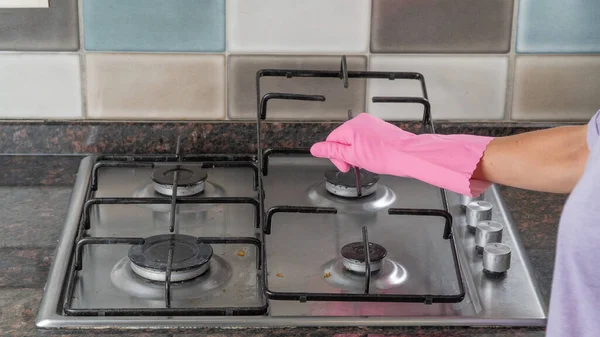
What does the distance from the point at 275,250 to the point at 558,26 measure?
607mm

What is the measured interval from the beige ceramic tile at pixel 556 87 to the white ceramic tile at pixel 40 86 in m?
0.72

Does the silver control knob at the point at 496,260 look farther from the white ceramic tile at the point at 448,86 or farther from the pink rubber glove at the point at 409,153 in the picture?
the white ceramic tile at the point at 448,86

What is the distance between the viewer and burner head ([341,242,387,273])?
1.03m

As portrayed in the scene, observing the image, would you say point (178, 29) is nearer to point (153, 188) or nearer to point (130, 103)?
point (130, 103)

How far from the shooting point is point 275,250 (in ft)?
3.62

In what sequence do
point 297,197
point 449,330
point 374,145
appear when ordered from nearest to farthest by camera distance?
point 449,330 → point 374,145 → point 297,197

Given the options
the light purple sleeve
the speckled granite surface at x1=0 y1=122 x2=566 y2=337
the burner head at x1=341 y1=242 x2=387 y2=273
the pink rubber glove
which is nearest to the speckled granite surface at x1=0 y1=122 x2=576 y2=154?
the speckled granite surface at x1=0 y1=122 x2=566 y2=337

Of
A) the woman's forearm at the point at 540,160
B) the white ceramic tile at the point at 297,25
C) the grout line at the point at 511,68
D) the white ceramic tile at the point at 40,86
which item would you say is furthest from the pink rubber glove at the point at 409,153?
the white ceramic tile at the point at 40,86

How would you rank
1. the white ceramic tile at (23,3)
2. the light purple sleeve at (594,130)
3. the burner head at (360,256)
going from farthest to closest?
the white ceramic tile at (23,3) → the burner head at (360,256) → the light purple sleeve at (594,130)

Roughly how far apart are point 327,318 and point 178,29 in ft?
1.94

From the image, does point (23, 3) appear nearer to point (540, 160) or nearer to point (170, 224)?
point (170, 224)

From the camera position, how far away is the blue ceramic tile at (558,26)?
1.33m

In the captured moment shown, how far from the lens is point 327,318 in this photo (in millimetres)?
931

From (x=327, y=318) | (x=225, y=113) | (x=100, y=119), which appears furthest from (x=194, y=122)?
(x=327, y=318)
